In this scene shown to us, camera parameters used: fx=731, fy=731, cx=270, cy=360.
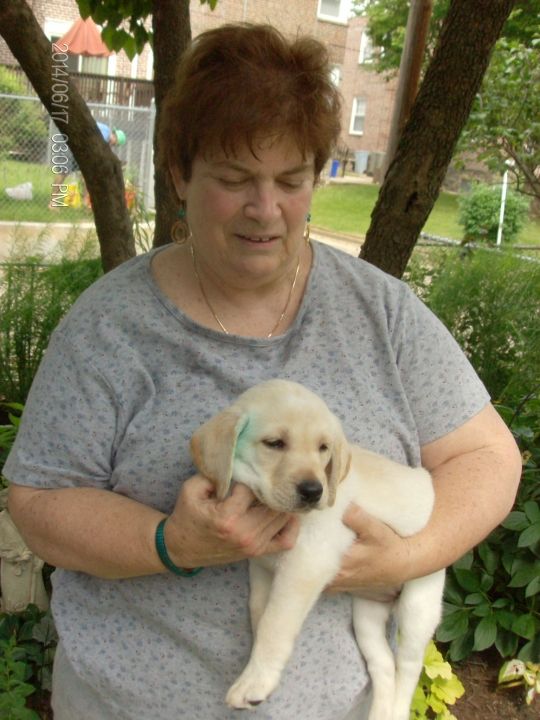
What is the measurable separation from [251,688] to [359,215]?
2079cm

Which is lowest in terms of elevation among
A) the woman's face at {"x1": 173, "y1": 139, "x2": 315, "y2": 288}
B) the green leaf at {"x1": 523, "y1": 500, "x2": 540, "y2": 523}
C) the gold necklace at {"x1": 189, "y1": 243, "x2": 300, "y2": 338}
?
the green leaf at {"x1": 523, "y1": 500, "x2": 540, "y2": 523}

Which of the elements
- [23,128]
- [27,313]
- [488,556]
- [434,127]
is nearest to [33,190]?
[23,128]

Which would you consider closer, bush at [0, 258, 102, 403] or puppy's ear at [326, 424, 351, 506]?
puppy's ear at [326, 424, 351, 506]

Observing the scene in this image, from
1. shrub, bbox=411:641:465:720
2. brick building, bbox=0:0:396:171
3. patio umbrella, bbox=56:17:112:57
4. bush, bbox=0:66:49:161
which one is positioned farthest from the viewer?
brick building, bbox=0:0:396:171

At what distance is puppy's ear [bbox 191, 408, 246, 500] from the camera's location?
1.48 meters

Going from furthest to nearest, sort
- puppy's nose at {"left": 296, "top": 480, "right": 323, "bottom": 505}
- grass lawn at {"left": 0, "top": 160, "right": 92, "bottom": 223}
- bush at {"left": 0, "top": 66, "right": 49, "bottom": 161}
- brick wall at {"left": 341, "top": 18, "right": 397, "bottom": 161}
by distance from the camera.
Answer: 1. brick wall at {"left": 341, "top": 18, "right": 397, "bottom": 161}
2. bush at {"left": 0, "top": 66, "right": 49, "bottom": 161}
3. grass lawn at {"left": 0, "top": 160, "right": 92, "bottom": 223}
4. puppy's nose at {"left": 296, "top": 480, "right": 323, "bottom": 505}

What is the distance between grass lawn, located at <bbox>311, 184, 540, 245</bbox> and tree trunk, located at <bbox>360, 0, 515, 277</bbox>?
37.9 feet

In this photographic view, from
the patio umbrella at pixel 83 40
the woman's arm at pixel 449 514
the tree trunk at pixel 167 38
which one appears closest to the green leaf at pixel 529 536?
the woman's arm at pixel 449 514

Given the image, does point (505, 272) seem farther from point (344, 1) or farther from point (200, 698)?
point (344, 1)

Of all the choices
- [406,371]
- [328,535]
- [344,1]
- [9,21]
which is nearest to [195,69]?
[406,371]

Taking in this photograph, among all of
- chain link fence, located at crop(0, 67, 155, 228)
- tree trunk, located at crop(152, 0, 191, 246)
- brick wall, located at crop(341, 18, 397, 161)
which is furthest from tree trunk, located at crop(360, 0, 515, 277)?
brick wall, located at crop(341, 18, 397, 161)

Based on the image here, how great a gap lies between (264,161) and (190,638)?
1.12m

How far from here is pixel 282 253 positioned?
180cm

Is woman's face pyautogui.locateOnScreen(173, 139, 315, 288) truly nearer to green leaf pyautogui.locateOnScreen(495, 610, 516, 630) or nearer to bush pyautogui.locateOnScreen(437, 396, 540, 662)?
bush pyautogui.locateOnScreen(437, 396, 540, 662)
